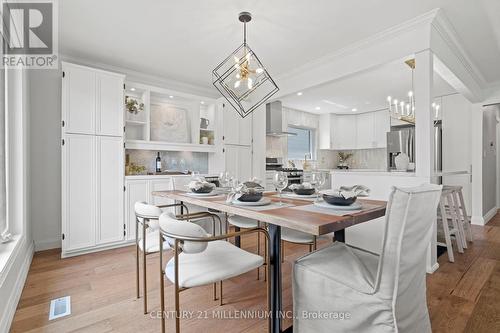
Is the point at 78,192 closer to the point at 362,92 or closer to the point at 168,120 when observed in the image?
the point at 168,120

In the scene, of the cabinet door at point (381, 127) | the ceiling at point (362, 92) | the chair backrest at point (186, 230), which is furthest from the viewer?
the cabinet door at point (381, 127)

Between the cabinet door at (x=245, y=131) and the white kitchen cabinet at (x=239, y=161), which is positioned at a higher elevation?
the cabinet door at (x=245, y=131)

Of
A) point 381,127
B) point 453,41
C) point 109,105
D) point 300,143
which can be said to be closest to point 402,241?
point 453,41

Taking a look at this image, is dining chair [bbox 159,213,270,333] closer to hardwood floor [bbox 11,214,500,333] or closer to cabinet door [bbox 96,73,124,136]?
→ hardwood floor [bbox 11,214,500,333]

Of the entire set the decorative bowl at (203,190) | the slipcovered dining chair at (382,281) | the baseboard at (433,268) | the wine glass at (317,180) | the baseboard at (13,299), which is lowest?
the baseboard at (433,268)

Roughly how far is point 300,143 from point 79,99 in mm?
4905

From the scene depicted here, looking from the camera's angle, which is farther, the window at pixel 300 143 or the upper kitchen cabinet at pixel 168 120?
the window at pixel 300 143

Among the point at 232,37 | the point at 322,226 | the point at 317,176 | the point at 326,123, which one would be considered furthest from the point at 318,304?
the point at 326,123

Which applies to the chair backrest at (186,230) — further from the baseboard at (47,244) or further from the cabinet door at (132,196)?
the baseboard at (47,244)

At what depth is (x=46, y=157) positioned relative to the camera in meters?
3.05

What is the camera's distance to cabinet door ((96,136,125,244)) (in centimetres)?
302

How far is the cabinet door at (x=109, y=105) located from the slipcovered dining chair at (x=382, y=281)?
2.81 meters

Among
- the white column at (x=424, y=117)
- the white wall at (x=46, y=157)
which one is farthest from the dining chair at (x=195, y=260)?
the white wall at (x=46, y=157)

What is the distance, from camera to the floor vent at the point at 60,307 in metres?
1.73
